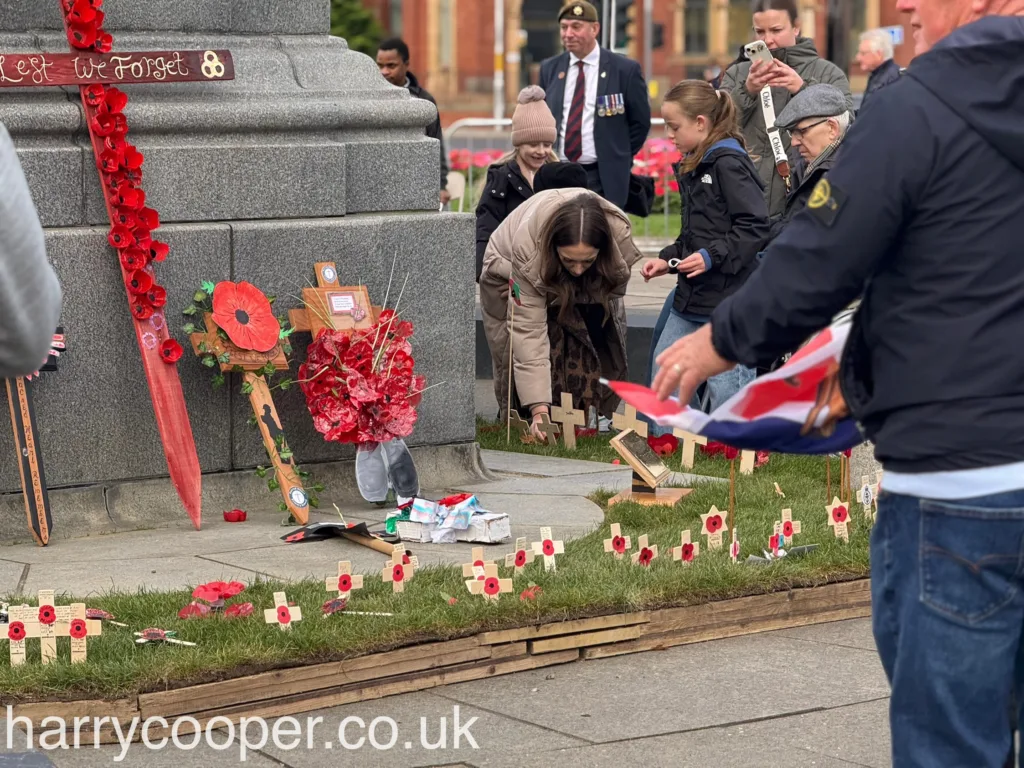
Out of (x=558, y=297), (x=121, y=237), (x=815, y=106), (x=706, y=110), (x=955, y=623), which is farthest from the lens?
Result: (x=558, y=297)

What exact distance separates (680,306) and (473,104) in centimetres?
4954

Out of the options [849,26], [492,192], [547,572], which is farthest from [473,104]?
[547,572]

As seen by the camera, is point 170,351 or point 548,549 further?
point 170,351

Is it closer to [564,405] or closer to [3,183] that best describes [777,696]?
[3,183]

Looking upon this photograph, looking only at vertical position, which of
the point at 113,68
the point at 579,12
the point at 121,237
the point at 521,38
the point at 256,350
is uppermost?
the point at 113,68

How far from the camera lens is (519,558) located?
551 centimetres

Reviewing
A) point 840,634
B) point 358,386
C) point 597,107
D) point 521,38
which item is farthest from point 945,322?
point 521,38

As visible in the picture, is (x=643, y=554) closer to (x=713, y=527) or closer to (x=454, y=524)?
(x=713, y=527)

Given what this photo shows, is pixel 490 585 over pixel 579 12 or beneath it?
beneath

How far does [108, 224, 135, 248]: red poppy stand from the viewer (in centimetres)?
641

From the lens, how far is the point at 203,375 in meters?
6.79

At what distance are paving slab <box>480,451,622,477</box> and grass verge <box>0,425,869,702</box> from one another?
1160 mm

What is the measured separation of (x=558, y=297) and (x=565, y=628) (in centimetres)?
386

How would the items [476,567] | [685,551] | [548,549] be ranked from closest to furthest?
1. [476,567]
2. [548,549]
3. [685,551]
